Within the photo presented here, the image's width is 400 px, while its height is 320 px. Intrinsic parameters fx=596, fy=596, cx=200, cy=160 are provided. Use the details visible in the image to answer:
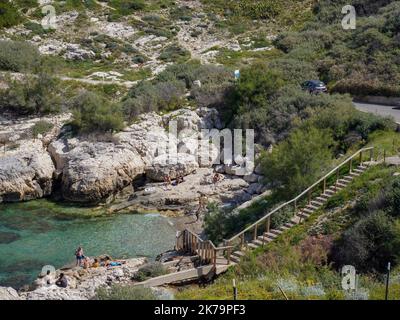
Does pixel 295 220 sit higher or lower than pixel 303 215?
lower

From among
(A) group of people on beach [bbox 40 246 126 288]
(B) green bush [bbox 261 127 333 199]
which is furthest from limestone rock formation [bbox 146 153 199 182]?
(A) group of people on beach [bbox 40 246 126 288]

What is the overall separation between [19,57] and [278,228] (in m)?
32.1

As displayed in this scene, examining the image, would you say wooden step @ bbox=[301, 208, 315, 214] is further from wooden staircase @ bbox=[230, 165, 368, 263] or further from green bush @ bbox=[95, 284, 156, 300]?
green bush @ bbox=[95, 284, 156, 300]

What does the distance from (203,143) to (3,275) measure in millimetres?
17234

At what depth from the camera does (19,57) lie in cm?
4819

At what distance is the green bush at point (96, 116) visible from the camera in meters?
38.4

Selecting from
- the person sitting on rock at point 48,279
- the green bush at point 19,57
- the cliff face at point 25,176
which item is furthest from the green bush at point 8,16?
the person sitting on rock at point 48,279

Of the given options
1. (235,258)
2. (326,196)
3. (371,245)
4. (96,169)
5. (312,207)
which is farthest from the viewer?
(96,169)

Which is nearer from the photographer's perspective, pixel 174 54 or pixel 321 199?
pixel 321 199

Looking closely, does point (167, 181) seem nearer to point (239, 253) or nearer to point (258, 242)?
point (258, 242)

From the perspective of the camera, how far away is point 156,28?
63.0 meters

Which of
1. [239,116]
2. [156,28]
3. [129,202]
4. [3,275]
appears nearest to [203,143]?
[239,116]

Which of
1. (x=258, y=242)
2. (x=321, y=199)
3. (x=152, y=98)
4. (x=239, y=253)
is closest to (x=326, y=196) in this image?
(x=321, y=199)

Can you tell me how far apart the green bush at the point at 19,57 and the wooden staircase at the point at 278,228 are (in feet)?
90.1
